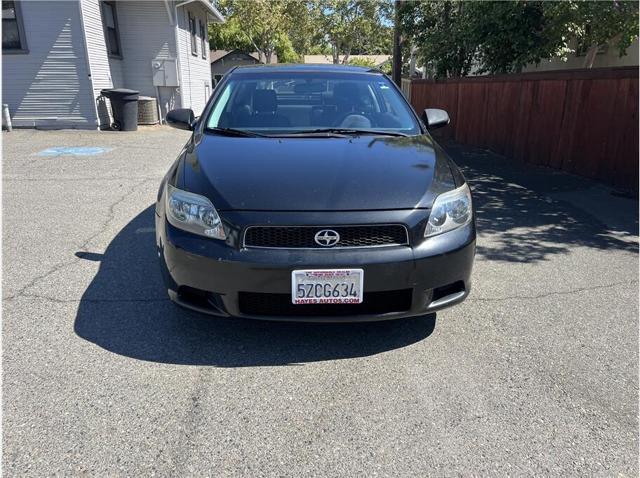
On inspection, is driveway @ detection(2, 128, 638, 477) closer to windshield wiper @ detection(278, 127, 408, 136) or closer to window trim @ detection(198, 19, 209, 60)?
windshield wiper @ detection(278, 127, 408, 136)

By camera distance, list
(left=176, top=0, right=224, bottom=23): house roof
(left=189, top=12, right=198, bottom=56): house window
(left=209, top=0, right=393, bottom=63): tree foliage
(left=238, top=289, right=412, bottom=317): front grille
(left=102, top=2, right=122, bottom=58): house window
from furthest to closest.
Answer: (left=209, top=0, right=393, bottom=63): tree foliage, (left=189, top=12, right=198, bottom=56): house window, (left=176, top=0, right=224, bottom=23): house roof, (left=102, top=2, right=122, bottom=58): house window, (left=238, top=289, right=412, bottom=317): front grille

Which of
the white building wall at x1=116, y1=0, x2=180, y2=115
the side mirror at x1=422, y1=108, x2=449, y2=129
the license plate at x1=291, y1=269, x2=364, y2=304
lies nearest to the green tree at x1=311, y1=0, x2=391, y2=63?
the white building wall at x1=116, y1=0, x2=180, y2=115

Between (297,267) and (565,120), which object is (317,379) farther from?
(565,120)

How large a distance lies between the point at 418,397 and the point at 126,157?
8.15 m

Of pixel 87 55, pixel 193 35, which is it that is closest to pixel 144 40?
pixel 87 55

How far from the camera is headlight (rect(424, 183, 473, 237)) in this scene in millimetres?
2566

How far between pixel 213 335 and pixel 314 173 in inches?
45.4

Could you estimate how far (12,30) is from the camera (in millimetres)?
11688

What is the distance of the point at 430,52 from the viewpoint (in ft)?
44.3

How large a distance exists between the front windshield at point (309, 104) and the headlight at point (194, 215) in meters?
1.04

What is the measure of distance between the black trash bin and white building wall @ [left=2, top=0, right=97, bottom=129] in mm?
498

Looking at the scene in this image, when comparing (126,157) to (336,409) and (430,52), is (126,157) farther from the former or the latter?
(430,52)

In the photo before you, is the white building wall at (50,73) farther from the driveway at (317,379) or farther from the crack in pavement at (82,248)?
the driveway at (317,379)

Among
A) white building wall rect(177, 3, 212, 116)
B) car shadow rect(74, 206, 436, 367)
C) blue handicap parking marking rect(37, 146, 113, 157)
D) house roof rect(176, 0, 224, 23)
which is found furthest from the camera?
white building wall rect(177, 3, 212, 116)
